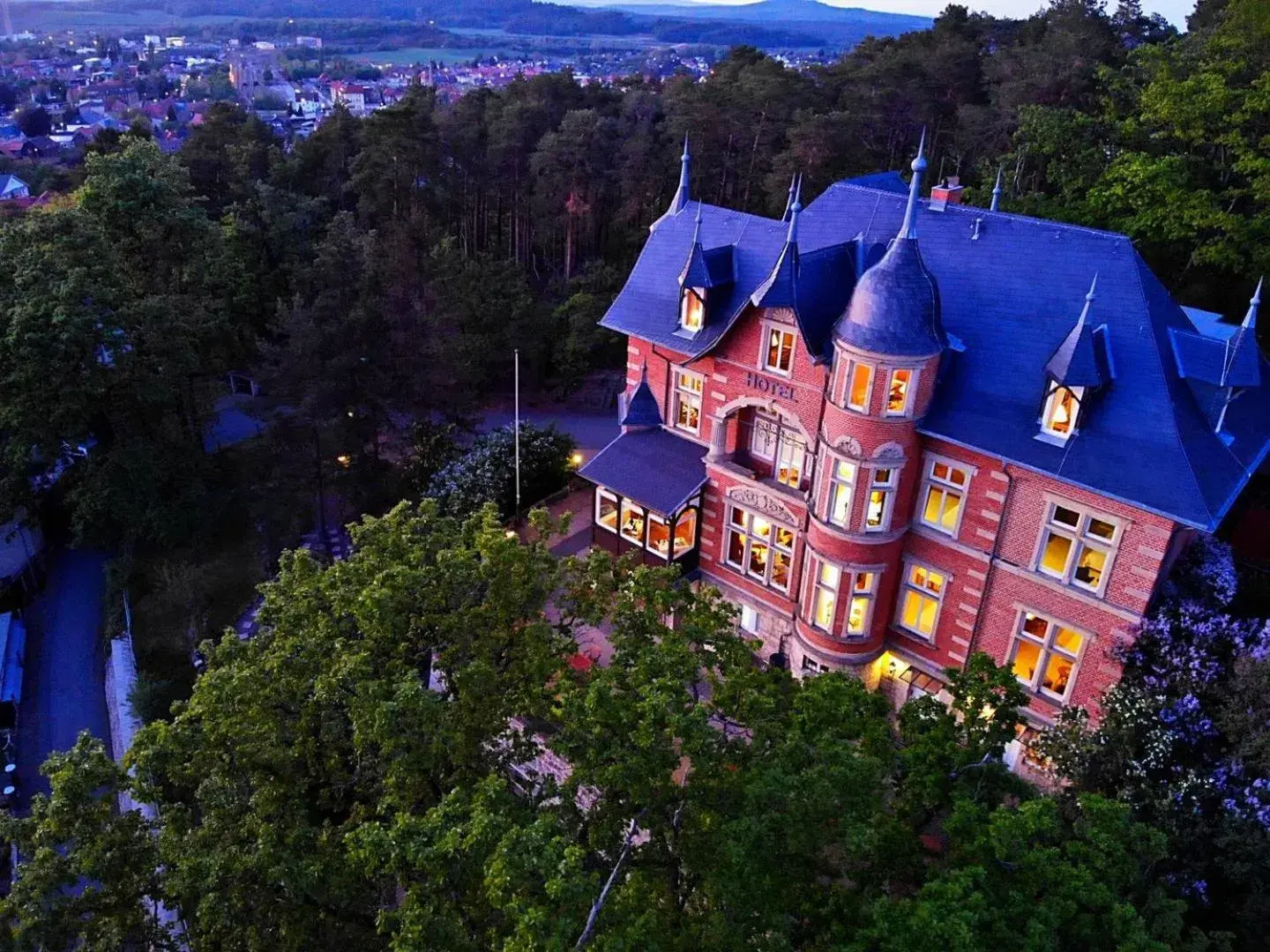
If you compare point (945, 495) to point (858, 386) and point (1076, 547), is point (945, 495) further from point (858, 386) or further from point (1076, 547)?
point (858, 386)

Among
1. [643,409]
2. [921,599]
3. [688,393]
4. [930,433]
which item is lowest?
[921,599]

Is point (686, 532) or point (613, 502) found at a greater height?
point (613, 502)

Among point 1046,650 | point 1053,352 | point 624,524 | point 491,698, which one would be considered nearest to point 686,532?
point 624,524

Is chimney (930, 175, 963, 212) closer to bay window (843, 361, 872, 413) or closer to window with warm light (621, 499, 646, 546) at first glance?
bay window (843, 361, 872, 413)

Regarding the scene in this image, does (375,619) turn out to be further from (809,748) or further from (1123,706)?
(1123,706)

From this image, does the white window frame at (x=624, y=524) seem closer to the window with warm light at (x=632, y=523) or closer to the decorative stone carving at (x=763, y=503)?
the window with warm light at (x=632, y=523)

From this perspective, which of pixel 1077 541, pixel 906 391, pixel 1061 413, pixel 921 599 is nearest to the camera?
pixel 1061 413

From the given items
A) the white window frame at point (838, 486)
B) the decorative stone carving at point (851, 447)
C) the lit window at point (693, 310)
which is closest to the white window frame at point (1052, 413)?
the decorative stone carving at point (851, 447)
